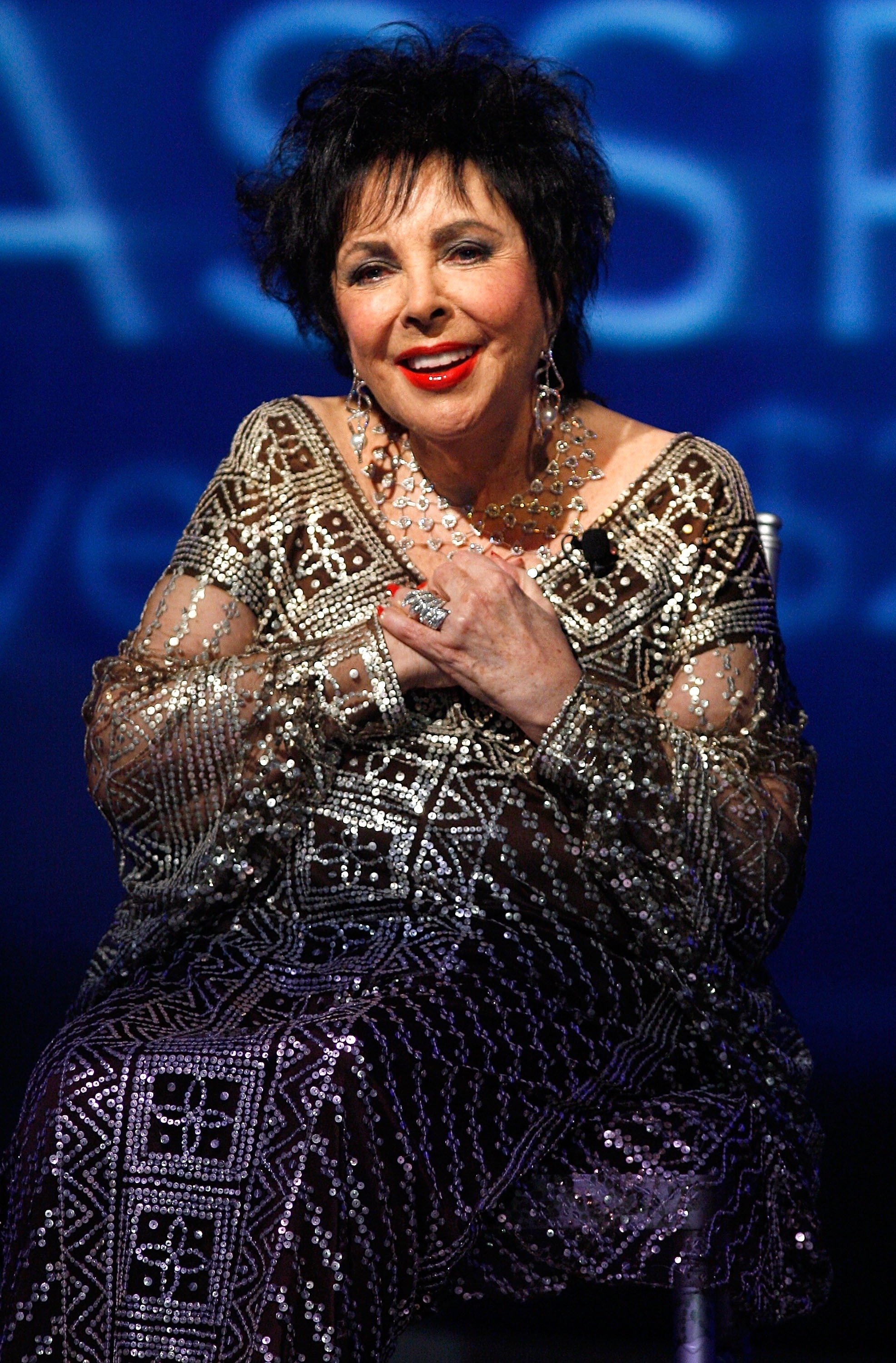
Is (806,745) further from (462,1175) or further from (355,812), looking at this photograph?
(462,1175)

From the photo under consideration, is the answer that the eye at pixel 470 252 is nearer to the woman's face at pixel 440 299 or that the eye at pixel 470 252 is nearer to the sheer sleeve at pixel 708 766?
the woman's face at pixel 440 299

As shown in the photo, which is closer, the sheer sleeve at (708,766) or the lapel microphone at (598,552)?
the sheer sleeve at (708,766)

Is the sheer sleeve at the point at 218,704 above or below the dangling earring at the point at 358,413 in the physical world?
below

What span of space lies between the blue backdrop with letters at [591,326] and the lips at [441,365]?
3.21ft

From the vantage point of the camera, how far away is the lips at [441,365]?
75.4 inches

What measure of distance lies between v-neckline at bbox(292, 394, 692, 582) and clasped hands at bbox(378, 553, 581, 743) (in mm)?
171

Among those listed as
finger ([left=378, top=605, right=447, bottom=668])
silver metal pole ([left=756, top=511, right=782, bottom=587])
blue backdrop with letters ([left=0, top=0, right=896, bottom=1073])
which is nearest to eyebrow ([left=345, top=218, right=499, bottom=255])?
finger ([left=378, top=605, right=447, bottom=668])

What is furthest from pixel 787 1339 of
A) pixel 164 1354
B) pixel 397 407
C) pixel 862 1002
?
pixel 397 407

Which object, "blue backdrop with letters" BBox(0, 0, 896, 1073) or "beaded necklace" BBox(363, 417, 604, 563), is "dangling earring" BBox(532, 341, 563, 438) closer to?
"beaded necklace" BBox(363, 417, 604, 563)

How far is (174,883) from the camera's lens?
1.81 meters

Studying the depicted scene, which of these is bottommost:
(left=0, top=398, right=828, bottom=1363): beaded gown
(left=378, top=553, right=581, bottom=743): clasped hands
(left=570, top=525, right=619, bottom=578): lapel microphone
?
(left=0, top=398, right=828, bottom=1363): beaded gown

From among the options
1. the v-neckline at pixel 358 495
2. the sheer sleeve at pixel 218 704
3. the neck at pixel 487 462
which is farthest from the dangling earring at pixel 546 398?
the sheer sleeve at pixel 218 704

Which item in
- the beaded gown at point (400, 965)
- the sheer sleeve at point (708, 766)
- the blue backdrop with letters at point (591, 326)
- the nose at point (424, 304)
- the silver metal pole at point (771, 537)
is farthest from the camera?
the blue backdrop with letters at point (591, 326)

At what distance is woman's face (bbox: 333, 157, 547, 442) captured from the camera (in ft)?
6.22
